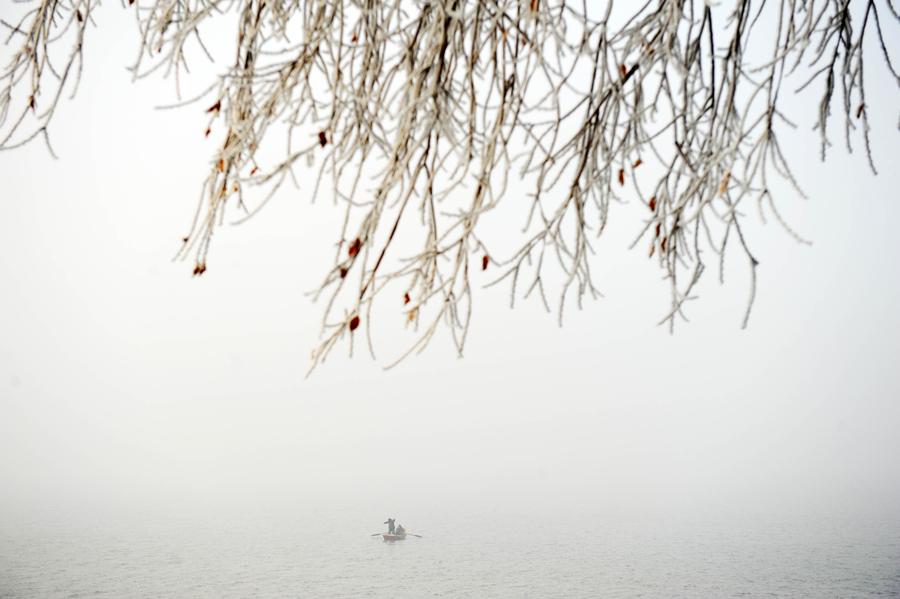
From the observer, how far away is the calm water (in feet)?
192

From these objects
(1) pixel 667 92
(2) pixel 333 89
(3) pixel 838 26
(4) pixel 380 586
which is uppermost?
(3) pixel 838 26

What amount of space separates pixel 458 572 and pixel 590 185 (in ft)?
224

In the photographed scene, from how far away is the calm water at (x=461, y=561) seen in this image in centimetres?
5850

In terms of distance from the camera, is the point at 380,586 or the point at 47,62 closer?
the point at 47,62

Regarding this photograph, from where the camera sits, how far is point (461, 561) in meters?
72.8

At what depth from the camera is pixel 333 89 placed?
1.73 m

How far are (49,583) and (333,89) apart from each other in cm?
6702

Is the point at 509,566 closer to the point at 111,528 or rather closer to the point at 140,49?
the point at 111,528

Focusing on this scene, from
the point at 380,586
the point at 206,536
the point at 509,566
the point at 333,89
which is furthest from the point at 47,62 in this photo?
the point at 206,536

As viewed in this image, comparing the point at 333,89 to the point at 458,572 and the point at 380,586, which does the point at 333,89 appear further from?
the point at 458,572

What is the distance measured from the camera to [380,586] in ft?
199

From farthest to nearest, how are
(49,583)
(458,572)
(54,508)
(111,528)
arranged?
(54,508) → (111,528) → (458,572) → (49,583)

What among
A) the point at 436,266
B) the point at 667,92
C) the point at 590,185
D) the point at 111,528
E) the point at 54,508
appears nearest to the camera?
the point at 436,266

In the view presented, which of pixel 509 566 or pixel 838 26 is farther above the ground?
pixel 838 26
